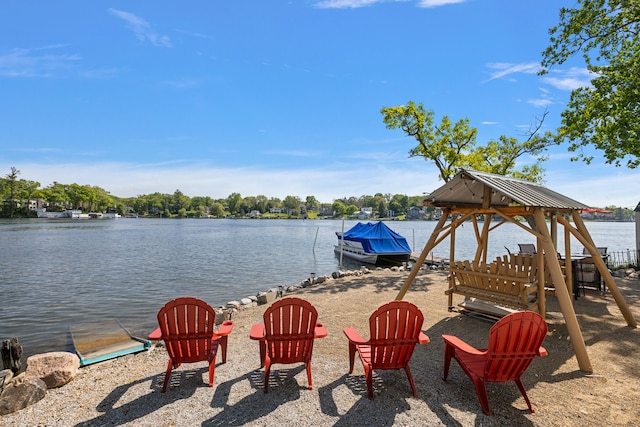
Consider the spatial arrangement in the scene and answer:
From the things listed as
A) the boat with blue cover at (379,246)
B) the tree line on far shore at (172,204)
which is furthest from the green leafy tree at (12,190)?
the boat with blue cover at (379,246)

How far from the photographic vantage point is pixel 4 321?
1052 centimetres

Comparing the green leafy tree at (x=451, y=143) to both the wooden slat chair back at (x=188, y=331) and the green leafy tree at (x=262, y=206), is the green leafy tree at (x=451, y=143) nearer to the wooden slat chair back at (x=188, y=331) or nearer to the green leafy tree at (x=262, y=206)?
the wooden slat chair back at (x=188, y=331)

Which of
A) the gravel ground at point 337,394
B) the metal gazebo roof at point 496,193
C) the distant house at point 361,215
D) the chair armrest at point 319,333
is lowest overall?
the gravel ground at point 337,394

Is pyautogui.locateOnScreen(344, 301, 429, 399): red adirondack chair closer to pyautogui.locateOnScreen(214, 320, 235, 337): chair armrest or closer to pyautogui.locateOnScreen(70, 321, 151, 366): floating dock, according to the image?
pyautogui.locateOnScreen(214, 320, 235, 337): chair armrest

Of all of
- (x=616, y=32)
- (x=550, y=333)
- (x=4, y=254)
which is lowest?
(x=4, y=254)

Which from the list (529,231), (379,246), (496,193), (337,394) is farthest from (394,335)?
(379,246)

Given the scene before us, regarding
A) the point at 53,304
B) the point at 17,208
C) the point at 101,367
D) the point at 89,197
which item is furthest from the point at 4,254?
the point at 89,197

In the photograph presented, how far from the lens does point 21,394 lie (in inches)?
163

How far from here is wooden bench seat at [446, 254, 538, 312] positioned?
6.19m

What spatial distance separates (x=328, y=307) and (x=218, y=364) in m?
4.09

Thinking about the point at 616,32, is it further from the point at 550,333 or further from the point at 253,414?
the point at 253,414

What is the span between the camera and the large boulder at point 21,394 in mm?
4012

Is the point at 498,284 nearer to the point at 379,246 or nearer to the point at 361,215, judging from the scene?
the point at 379,246

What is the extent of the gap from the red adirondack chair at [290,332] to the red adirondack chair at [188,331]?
26.4 inches
